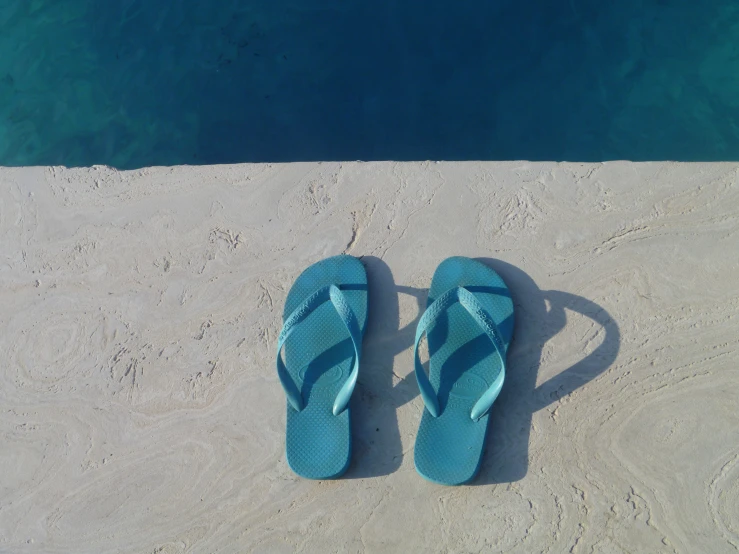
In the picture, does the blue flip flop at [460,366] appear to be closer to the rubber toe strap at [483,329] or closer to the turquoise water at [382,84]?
the rubber toe strap at [483,329]

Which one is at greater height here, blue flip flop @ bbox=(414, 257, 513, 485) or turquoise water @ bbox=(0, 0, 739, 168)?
turquoise water @ bbox=(0, 0, 739, 168)

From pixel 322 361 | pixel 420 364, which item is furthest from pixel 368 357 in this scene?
pixel 420 364

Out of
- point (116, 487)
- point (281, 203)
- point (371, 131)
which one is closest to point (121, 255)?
point (281, 203)

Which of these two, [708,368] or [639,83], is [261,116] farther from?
[708,368]

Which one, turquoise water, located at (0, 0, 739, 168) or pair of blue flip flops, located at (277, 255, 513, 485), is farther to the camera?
turquoise water, located at (0, 0, 739, 168)

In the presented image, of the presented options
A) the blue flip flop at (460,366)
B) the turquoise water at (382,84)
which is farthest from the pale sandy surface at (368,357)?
the turquoise water at (382,84)

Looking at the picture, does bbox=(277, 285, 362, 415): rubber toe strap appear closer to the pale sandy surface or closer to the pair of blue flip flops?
the pair of blue flip flops

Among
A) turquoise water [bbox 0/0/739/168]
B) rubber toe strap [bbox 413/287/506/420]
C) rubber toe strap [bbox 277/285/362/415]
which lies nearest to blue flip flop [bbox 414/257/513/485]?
rubber toe strap [bbox 413/287/506/420]
